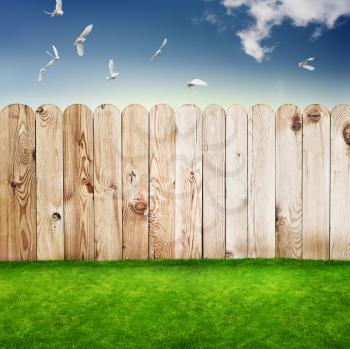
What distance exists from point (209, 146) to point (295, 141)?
0.75m

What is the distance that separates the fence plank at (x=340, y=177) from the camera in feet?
11.5

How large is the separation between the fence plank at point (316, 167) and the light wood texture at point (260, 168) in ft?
0.97

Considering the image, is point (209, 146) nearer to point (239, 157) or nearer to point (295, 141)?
point (239, 157)

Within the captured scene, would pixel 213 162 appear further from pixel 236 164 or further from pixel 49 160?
pixel 49 160

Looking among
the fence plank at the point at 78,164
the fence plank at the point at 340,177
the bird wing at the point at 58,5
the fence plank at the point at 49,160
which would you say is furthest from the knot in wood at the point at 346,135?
the bird wing at the point at 58,5

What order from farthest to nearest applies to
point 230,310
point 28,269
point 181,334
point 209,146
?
point 209,146
point 28,269
point 230,310
point 181,334

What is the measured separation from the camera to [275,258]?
348 cm

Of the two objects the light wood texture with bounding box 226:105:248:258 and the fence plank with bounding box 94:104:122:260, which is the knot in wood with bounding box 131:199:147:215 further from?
the light wood texture with bounding box 226:105:248:258

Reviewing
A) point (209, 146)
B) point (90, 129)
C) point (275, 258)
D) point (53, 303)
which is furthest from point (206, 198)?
point (53, 303)

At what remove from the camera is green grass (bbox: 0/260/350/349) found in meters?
2.00

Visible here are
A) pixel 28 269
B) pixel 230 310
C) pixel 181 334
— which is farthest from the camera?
pixel 28 269

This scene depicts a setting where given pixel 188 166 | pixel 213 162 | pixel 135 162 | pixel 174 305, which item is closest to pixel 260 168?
pixel 213 162

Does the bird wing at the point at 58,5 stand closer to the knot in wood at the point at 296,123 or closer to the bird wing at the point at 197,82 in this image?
the bird wing at the point at 197,82

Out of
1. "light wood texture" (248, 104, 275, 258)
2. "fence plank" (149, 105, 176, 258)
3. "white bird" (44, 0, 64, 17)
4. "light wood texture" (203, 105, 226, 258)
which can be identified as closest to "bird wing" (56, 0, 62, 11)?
"white bird" (44, 0, 64, 17)
